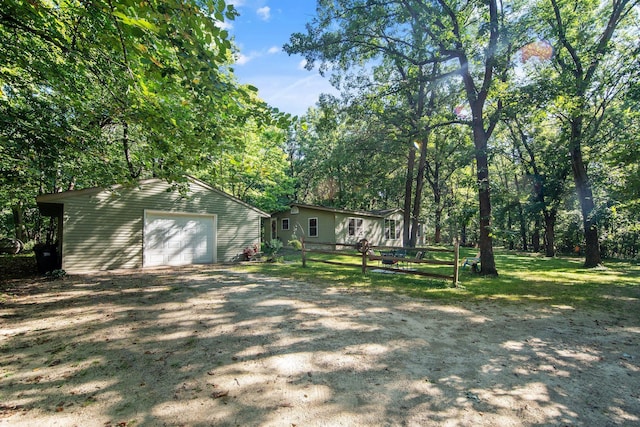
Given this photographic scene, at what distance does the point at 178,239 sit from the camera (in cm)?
1184

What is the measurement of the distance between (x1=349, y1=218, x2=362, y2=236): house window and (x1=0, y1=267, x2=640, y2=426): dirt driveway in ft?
48.8

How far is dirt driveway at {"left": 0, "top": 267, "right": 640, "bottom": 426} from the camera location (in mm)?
2359

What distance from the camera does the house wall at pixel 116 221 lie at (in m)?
9.55

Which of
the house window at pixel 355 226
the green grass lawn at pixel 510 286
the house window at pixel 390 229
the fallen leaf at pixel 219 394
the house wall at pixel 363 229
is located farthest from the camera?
the house window at pixel 390 229

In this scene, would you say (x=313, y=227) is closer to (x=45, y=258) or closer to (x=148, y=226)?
(x=148, y=226)

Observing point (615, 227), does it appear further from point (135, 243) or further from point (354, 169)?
point (135, 243)

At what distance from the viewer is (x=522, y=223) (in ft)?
84.3

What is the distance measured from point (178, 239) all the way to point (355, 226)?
40.2 feet

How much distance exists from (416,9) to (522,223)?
23123 millimetres

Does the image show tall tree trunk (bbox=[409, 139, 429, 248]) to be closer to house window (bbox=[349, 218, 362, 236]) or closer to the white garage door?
house window (bbox=[349, 218, 362, 236])

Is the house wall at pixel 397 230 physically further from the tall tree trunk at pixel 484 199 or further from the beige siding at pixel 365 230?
the tall tree trunk at pixel 484 199

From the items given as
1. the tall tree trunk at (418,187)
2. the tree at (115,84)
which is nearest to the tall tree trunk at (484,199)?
the tall tree trunk at (418,187)

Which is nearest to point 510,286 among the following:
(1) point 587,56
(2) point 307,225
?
(1) point 587,56

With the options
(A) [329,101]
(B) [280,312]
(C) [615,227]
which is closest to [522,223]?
(C) [615,227]
